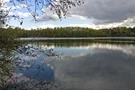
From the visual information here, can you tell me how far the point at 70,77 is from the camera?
38.0ft

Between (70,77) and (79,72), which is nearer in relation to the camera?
(70,77)

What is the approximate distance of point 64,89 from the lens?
9.09 metres

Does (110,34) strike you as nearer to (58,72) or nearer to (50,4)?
(58,72)

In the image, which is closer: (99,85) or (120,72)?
(99,85)

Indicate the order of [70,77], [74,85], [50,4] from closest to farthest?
[50,4]
[74,85]
[70,77]

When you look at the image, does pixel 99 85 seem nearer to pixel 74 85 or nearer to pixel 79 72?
pixel 74 85

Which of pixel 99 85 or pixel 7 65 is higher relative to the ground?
pixel 7 65

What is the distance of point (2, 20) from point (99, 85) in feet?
27.2

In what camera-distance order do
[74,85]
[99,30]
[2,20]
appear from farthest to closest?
[99,30]
[74,85]
[2,20]

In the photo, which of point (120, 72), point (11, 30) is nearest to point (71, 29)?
point (120, 72)

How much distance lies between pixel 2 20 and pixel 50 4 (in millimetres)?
646

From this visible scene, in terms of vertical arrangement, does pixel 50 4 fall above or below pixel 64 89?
above

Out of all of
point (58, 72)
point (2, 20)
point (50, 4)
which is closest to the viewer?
point (50, 4)

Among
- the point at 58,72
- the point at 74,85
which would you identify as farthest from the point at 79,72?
the point at 74,85
